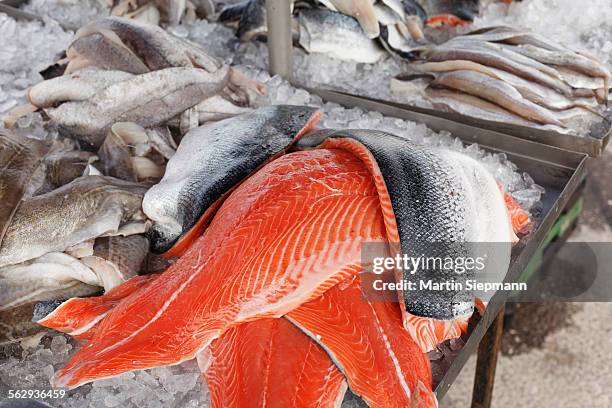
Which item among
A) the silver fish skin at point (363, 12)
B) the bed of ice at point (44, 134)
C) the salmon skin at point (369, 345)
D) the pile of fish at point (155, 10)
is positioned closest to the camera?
the salmon skin at point (369, 345)

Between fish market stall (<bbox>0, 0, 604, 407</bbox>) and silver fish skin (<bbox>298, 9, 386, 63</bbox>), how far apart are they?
473 mm

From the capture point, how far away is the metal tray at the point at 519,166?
1.37 m

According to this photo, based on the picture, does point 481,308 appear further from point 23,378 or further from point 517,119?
point 23,378

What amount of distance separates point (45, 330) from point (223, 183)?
51 centimetres

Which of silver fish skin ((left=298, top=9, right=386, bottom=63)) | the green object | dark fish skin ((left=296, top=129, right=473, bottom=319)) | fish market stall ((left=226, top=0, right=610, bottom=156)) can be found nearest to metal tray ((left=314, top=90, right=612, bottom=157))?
fish market stall ((left=226, top=0, right=610, bottom=156))

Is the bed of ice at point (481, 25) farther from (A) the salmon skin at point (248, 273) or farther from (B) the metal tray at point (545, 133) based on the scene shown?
(A) the salmon skin at point (248, 273)

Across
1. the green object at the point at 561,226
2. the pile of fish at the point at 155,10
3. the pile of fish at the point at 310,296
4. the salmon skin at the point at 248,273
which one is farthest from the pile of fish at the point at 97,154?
the green object at the point at 561,226

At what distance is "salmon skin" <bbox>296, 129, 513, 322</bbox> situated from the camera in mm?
1100

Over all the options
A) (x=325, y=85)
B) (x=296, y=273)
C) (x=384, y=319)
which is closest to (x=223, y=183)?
(x=296, y=273)

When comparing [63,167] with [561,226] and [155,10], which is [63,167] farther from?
[561,226]

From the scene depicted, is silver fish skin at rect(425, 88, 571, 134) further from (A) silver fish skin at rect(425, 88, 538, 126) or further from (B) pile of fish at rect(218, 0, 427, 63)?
(B) pile of fish at rect(218, 0, 427, 63)

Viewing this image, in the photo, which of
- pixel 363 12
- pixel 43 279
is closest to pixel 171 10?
pixel 363 12

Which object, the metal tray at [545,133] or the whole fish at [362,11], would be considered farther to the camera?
the whole fish at [362,11]

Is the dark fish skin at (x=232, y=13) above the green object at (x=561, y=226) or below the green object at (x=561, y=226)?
above
